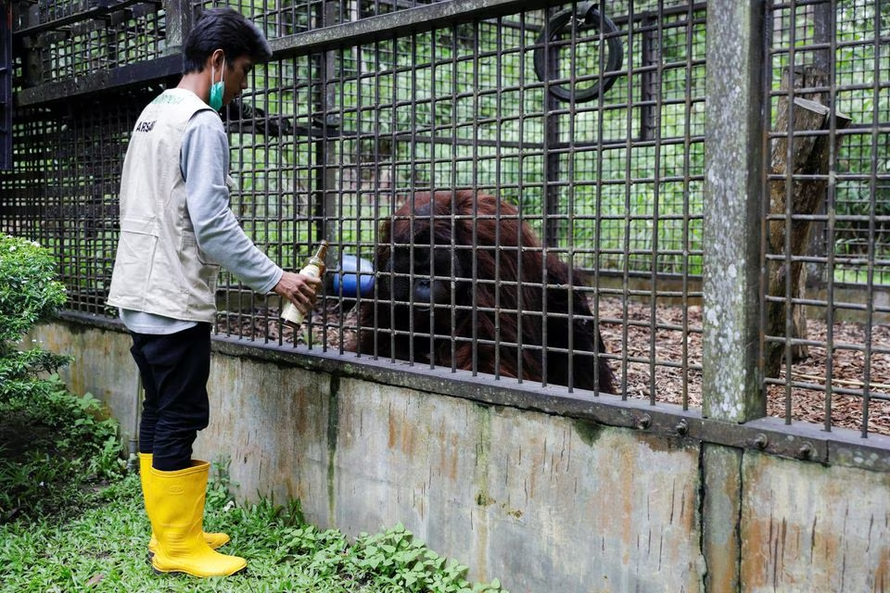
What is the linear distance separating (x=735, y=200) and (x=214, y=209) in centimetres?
174

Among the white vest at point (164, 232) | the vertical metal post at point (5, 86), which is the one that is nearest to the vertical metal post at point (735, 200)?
the white vest at point (164, 232)

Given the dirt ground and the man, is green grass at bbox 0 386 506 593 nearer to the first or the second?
the man

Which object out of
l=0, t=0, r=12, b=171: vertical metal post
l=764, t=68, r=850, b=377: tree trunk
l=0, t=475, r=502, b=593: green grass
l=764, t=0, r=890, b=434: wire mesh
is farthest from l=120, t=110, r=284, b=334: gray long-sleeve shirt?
l=0, t=0, r=12, b=171: vertical metal post

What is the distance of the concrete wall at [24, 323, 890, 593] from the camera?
2299mm

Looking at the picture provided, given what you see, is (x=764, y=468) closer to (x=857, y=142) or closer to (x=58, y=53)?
(x=58, y=53)

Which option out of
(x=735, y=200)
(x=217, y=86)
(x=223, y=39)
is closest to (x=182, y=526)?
(x=217, y=86)

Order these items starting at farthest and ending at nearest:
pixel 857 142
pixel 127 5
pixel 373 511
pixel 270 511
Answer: pixel 857 142 → pixel 127 5 → pixel 270 511 → pixel 373 511

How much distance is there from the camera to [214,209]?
315cm

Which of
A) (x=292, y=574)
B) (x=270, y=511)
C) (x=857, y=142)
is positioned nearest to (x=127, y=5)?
(x=270, y=511)

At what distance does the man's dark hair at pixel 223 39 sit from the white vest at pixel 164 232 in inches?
6.3

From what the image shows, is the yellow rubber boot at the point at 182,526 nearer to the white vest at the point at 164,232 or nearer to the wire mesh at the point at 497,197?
the white vest at the point at 164,232

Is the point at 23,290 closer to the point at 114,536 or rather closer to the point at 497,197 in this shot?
the point at 114,536

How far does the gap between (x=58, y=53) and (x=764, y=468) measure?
4929 millimetres

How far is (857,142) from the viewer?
8.23 meters
